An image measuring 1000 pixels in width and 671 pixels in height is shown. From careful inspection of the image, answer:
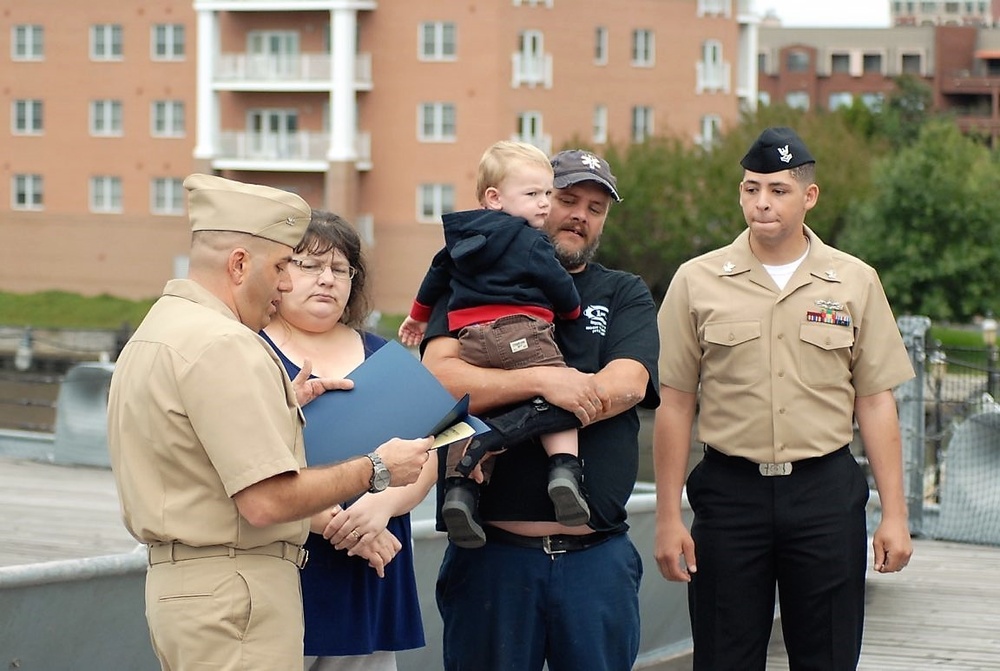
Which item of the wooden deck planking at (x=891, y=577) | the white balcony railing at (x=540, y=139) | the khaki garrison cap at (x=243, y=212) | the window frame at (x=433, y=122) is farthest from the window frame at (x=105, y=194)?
the khaki garrison cap at (x=243, y=212)

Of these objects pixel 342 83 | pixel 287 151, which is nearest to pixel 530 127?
pixel 342 83

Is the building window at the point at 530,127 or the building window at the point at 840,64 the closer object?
the building window at the point at 530,127

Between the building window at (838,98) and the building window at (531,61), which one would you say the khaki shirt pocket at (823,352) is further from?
the building window at (838,98)

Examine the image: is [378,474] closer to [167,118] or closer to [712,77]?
[167,118]

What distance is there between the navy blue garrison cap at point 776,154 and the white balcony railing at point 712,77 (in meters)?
48.6

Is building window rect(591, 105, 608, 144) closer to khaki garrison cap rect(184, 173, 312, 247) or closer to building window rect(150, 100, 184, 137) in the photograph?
building window rect(150, 100, 184, 137)

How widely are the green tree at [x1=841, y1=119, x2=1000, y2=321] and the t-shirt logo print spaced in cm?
4151

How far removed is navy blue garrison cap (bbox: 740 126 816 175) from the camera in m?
4.64

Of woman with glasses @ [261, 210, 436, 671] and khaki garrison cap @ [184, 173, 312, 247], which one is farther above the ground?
khaki garrison cap @ [184, 173, 312, 247]

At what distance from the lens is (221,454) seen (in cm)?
321

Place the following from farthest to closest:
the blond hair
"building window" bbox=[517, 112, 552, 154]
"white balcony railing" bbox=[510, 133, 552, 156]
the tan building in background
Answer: "building window" bbox=[517, 112, 552, 154], the tan building in background, "white balcony railing" bbox=[510, 133, 552, 156], the blond hair

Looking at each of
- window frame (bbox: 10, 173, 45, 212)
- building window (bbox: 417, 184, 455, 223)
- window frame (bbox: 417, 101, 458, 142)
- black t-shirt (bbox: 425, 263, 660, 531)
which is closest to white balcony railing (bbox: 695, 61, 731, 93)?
window frame (bbox: 417, 101, 458, 142)

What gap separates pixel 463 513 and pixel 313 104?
154ft

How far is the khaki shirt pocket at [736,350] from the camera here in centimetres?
467
